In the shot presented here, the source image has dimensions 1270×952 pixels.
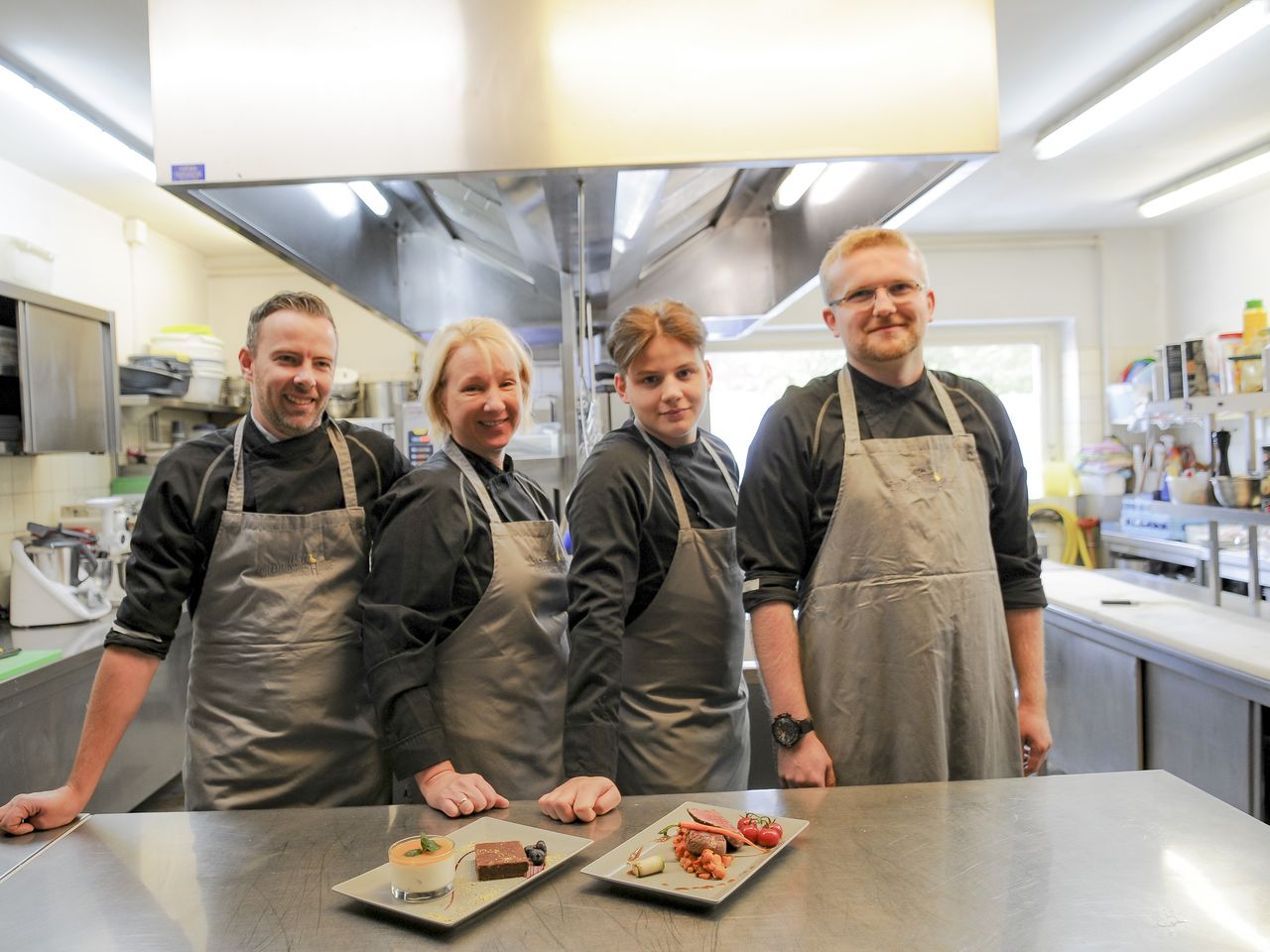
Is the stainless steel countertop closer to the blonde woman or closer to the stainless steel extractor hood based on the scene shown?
the blonde woman

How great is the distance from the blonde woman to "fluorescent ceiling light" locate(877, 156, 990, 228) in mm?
763

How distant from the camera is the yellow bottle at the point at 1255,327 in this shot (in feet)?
8.82

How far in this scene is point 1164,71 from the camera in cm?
324

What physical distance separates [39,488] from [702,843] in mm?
3996

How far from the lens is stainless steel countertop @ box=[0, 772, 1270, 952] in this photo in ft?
3.01

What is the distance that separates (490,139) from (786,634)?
88 centimetres

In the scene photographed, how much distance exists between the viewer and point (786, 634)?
149cm

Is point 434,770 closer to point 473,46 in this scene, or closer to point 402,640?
point 402,640

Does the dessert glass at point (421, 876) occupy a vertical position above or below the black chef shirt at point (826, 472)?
below

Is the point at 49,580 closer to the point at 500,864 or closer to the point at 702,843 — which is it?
the point at 500,864

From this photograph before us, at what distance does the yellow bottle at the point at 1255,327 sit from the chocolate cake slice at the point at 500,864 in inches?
105

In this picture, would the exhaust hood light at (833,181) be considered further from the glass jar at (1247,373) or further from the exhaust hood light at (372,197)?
the glass jar at (1247,373)

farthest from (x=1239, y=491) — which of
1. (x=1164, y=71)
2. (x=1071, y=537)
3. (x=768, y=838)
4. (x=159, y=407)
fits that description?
(x=159, y=407)

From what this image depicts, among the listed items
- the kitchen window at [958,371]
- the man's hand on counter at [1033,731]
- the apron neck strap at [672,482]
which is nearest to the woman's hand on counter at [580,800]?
the apron neck strap at [672,482]
